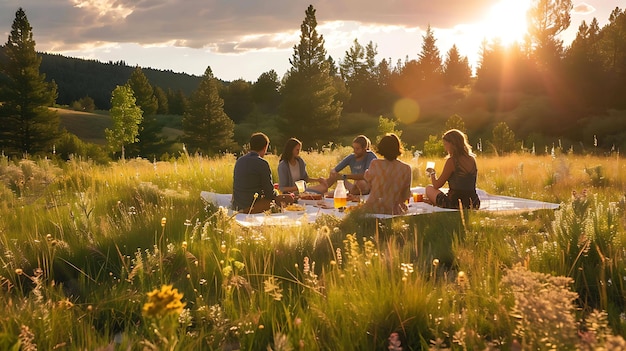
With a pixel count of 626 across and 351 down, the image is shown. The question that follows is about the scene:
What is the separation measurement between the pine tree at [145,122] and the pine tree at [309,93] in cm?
1300

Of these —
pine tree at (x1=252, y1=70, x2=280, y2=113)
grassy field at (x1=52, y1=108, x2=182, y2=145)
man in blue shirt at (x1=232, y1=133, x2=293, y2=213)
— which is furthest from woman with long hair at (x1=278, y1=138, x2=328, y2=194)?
pine tree at (x1=252, y1=70, x2=280, y2=113)

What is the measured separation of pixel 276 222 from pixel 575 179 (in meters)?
6.61

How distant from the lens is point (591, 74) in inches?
1670

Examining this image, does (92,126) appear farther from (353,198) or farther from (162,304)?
(162,304)

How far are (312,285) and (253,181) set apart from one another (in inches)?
157

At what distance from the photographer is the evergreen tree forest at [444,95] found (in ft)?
132

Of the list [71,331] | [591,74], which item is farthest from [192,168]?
[591,74]

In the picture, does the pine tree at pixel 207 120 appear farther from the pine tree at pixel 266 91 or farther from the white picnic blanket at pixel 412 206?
the white picnic blanket at pixel 412 206

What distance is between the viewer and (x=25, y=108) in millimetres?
37438

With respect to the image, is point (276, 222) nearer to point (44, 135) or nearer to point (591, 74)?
point (44, 135)

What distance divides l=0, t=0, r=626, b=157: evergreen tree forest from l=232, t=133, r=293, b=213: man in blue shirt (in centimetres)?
1853

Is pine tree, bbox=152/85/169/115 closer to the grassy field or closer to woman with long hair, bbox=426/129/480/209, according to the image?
the grassy field

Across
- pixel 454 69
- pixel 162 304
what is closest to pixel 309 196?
pixel 162 304

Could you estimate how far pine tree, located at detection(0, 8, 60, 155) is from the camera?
120 ft
